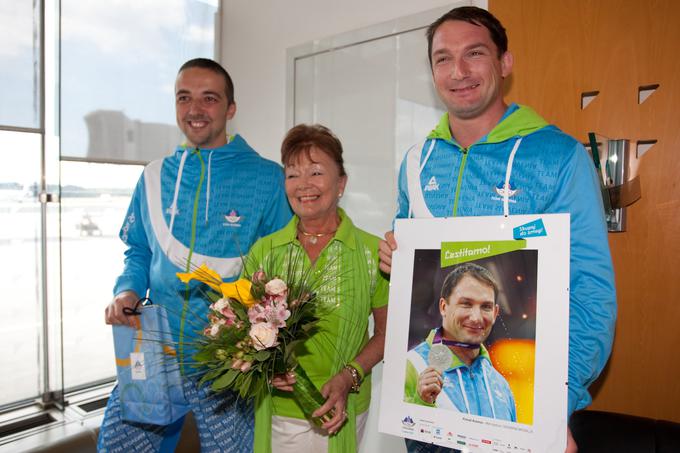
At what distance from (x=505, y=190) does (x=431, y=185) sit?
24cm

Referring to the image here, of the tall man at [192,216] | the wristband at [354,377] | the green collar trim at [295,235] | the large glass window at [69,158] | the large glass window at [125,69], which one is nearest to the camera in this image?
the wristband at [354,377]

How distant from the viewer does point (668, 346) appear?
6.93 ft

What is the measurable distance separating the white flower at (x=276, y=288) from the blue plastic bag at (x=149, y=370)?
2.44 feet

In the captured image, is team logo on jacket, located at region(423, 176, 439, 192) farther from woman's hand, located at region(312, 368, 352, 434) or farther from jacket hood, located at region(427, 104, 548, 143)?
woman's hand, located at region(312, 368, 352, 434)

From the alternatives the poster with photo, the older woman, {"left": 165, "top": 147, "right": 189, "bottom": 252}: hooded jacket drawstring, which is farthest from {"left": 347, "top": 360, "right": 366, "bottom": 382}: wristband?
{"left": 165, "top": 147, "right": 189, "bottom": 252}: hooded jacket drawstring

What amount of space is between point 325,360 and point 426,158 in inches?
29.1

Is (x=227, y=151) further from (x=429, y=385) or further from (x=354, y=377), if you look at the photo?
(x=429, y=385)

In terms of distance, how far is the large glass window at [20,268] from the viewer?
3.14m

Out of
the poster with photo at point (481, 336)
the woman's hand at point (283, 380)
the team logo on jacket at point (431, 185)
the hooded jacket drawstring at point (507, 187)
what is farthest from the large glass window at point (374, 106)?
the woman's hand at point (283, 380)

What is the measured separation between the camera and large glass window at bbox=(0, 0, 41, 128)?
305cm

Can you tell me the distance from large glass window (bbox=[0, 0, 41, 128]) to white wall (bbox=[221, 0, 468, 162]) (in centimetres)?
126

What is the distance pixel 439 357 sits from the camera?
4.43 feet

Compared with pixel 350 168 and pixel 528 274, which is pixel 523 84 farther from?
pixel 528 274

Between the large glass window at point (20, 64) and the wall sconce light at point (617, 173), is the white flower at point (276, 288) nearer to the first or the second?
the wall sconce light at point (617, 173)
